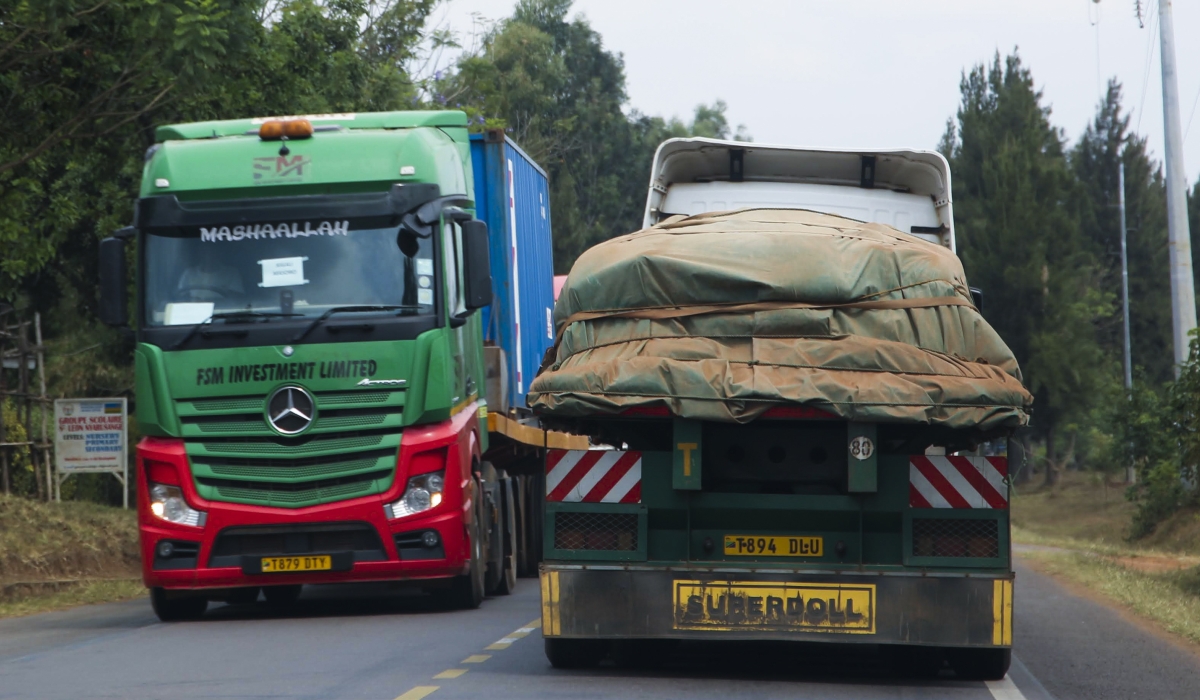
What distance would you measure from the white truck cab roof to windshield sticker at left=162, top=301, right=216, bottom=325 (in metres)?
3.41

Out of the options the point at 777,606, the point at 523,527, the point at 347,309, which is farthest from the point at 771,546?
the point at 523,527

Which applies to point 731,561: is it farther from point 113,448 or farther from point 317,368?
point 113,448

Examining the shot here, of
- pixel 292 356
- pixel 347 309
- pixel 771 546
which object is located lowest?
pixel 771 546

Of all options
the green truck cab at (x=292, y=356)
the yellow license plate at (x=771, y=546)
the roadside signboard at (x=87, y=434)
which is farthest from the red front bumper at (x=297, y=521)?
the roadside signboard at (x=87, y=434)

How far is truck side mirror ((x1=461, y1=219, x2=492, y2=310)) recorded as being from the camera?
480 inches

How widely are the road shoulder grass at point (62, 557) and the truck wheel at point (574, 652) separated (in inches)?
273

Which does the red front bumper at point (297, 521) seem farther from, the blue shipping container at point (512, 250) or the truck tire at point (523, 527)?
the truck tire at point (523, 527)

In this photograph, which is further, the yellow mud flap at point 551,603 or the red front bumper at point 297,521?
the red front bumper at point 297,521

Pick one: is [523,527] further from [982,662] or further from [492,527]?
[982,662]

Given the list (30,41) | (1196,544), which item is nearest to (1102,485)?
(1196,544)

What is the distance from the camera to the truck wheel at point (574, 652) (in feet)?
30.5

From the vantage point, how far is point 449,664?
31.5 feet

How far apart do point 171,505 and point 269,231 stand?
85.5 inches

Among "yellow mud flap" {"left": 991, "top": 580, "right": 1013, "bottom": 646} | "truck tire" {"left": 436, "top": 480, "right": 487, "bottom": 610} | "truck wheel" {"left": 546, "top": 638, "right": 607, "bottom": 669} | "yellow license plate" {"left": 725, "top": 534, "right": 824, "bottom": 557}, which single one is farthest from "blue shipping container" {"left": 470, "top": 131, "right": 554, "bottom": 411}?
"yellow mud flap" {"left": 991, "top": 580, "right": 1013, "bottom": 646}
